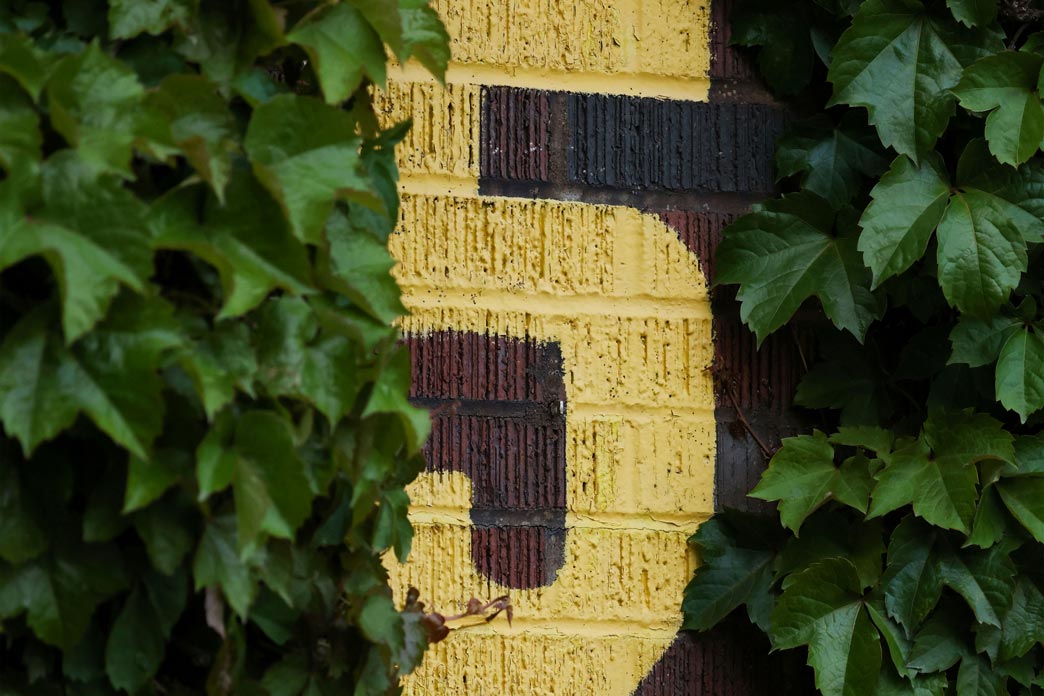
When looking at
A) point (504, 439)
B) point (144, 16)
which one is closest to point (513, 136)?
point (504, 439)

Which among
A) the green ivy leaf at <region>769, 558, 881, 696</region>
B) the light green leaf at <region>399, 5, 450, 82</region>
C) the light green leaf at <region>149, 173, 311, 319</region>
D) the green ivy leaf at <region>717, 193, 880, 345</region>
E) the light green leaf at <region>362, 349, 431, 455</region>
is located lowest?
the green ivy leaf at <region>769, 558, 881, 696</region>

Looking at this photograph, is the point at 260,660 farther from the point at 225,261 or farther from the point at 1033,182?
the point at 1033,182

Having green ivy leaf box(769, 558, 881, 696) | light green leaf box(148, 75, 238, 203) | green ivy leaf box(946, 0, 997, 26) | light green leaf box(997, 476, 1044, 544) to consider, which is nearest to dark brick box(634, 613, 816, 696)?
green ivy leaf box(769, 558, 881, 696)

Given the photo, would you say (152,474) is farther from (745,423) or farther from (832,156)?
(832,156)

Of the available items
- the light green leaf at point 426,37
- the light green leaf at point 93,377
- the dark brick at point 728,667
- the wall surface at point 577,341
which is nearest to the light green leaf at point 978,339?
the wall surface at point 577,341

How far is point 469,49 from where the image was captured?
1.49m

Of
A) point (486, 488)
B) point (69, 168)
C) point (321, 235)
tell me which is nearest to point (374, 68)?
point (321, 235)

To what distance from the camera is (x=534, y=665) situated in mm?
1434

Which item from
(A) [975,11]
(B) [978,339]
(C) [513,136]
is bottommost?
(B) [978,339]

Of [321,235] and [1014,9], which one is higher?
[321,235]

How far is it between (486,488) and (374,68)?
621mm

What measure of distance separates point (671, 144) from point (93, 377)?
0.94 metres

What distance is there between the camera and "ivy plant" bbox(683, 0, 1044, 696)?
1411 millimetres

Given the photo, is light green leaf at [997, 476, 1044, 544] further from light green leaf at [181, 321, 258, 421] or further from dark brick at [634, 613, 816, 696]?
light green leaf at [181, 321, 258, 421]
